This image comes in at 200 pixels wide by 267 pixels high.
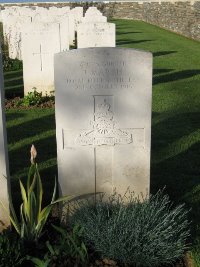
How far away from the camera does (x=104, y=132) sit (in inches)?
149

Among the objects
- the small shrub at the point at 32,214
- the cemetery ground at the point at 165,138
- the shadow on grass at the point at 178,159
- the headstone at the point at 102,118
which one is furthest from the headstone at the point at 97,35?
the small shrub at the point at 32,214

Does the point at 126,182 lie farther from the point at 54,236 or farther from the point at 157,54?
the point at 157,54

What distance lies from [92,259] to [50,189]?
1427 mm

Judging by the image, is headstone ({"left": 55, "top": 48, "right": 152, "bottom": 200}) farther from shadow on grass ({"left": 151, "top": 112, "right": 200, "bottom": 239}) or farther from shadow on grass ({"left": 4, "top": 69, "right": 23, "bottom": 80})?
shadow on grass ({"left": 4, "top": 69, "right": 23, "bottom": 80})

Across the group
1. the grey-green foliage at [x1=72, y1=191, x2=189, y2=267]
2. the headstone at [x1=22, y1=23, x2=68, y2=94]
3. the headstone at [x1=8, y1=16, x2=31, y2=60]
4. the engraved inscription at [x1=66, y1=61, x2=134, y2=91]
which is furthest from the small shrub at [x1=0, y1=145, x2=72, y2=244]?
the headstone at [x1=8, y1=16, x2=31, y2=60]

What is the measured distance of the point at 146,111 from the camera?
3.72 metres

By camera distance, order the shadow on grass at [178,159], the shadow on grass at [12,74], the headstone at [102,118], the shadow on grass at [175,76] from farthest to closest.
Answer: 1. the shadow on grass at [12,74]
2. the shadow on grass at [175,76]
3. the shadow on grass at [178,159]
4. the headstone at [102,118]

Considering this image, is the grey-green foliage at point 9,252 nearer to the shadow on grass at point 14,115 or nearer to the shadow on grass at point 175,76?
the shadow on grass at point 14,115

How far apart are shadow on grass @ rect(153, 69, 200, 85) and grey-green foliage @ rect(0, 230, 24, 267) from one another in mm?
7542

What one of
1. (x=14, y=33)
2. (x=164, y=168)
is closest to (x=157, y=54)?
(x=14, y=33)

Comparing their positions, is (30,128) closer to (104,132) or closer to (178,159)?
(178,159)

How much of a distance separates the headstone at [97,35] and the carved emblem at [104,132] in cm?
577

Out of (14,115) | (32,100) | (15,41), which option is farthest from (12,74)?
(14,115)

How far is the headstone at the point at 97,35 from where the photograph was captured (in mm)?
9297
